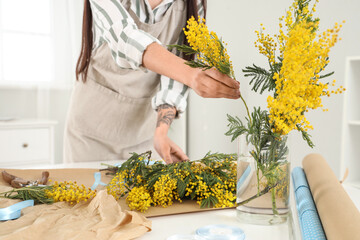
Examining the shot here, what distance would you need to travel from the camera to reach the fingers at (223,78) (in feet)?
2.01

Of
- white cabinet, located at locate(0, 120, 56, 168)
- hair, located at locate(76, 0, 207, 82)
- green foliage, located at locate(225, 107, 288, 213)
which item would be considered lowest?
white cabinet, located at locate(0, 120, 56, 168)

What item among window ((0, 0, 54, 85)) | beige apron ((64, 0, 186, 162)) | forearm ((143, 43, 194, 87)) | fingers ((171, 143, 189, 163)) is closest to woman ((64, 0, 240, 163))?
beige apron ((64, 0, 186, 162))

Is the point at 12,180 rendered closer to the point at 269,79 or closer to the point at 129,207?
the point at 129,207

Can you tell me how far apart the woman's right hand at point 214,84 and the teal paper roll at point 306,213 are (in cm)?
22

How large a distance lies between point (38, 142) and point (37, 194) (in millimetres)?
1923

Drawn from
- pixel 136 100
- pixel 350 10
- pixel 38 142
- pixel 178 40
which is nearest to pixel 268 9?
pixel 350 10

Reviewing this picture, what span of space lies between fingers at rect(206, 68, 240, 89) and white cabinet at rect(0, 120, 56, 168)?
201 centimetres

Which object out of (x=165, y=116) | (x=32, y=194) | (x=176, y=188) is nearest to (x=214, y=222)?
(x=176, y=188)

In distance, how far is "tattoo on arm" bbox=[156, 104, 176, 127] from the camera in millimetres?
1206

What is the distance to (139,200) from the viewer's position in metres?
Answer: 0.58

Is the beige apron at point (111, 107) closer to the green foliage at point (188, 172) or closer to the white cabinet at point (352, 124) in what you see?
the green foliage at point (188, 172)

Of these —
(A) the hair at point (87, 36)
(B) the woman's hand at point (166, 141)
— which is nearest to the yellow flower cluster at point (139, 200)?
(B) the woman's hand at point (166, 141)

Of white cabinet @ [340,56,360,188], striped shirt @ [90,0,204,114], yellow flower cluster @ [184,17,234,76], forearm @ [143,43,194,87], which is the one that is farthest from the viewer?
white cabinet @ [340,56,360,188]

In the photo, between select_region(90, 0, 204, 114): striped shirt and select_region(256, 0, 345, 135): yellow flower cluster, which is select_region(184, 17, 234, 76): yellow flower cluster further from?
select_region(90, 0, 204, 114): striped shirt
